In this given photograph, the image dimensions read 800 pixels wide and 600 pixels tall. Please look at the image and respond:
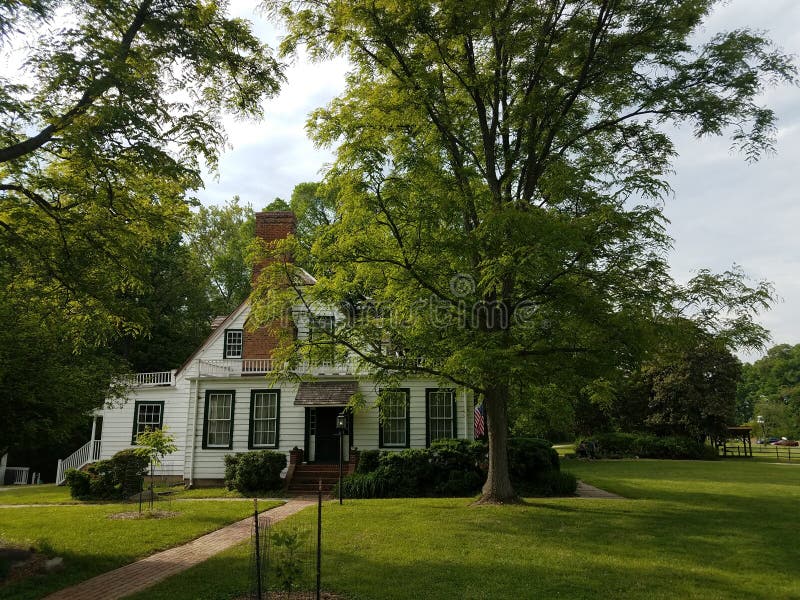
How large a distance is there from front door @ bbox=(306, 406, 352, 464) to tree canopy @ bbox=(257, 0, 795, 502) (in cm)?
712

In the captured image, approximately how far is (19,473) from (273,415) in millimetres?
15808

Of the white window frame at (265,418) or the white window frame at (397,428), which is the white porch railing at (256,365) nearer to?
the white window frame at (265,418)

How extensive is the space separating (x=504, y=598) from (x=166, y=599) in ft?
13.7

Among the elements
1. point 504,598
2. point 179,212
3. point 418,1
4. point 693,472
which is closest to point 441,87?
point 418,1

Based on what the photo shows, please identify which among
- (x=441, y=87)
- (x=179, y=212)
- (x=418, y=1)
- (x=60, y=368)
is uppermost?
(x=418, y=1)

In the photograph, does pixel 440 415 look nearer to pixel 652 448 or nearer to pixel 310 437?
pixel 310 437

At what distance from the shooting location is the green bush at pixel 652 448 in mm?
33125

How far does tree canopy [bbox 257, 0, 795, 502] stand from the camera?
1212cm

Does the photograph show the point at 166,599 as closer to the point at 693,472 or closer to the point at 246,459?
the point at 246,459

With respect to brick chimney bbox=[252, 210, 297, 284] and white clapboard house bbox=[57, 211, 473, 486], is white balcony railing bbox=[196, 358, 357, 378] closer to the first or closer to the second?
white clapboard house bbox=[57, 211, 473, 486]

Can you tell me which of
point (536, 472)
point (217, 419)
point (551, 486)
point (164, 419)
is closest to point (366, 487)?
point (536, 472)

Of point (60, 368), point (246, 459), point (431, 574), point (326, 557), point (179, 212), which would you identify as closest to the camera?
point (431, 574)

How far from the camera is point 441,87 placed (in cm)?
1364

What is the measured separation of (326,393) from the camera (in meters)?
20.5
